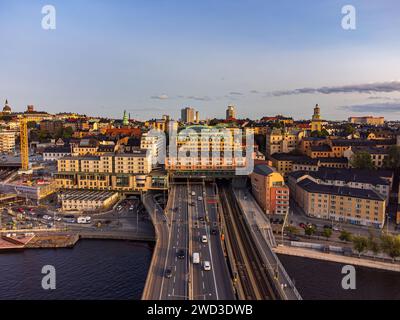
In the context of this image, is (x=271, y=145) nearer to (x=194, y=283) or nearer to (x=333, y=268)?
(x=333, y=268)

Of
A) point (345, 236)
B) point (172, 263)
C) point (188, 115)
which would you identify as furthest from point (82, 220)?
point (188, 115)

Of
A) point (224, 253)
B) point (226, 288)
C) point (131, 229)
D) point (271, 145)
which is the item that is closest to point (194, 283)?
point (226, 288)

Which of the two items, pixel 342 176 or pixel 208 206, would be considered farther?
pixel 342 176

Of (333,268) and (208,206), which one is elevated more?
(208,206)

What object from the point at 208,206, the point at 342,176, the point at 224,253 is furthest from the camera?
the point at 342,176

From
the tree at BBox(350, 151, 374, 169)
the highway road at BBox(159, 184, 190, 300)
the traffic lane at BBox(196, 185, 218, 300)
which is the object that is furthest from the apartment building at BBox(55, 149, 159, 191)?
the tree at BBox(350, 151, 374, 169)

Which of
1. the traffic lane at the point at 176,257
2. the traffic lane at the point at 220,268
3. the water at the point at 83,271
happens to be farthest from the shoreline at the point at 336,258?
the water at the point at 83,271

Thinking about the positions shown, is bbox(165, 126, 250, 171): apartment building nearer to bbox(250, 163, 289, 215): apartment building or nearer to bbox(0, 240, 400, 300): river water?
bbox(250, 163, 289, 215): apartment building
